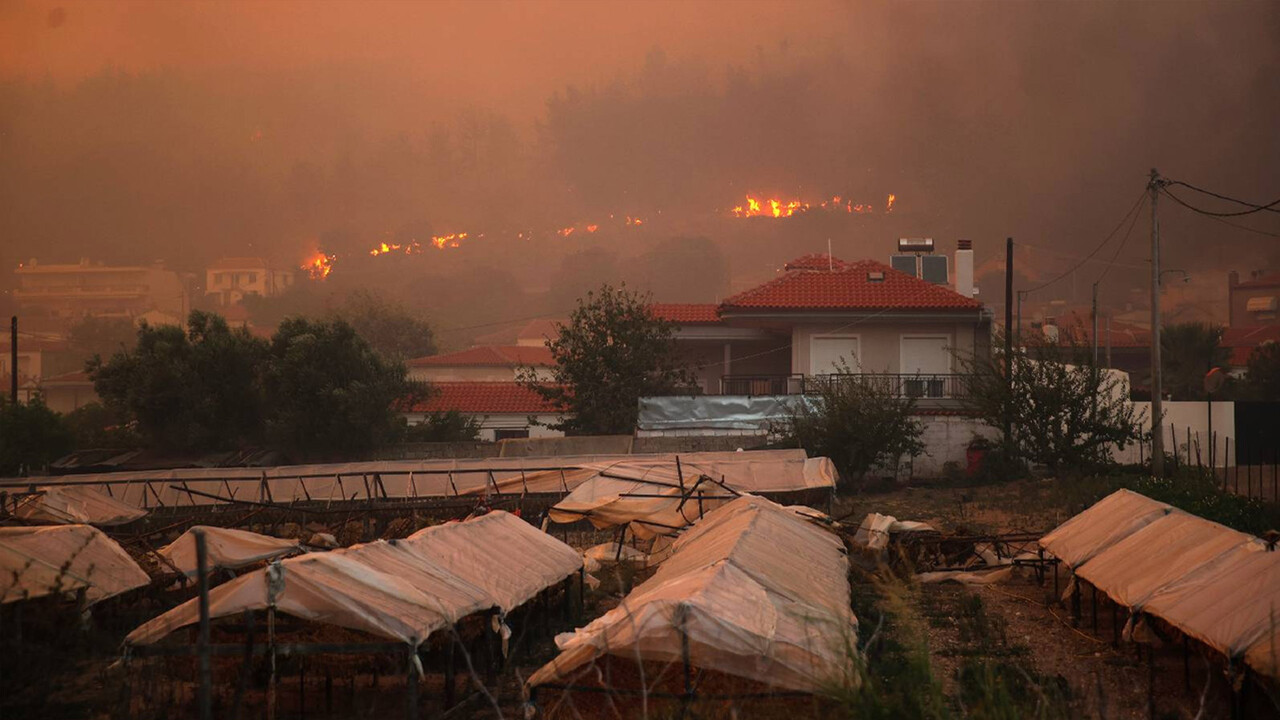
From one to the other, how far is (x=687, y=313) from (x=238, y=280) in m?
152

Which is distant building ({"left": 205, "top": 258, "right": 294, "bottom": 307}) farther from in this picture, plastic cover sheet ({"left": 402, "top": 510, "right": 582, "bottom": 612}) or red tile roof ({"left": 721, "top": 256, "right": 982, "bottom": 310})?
plastic cover sheet ({"left": 402, "top": 510, "right": 582, "bottom": 612})

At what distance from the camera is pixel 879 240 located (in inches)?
7815

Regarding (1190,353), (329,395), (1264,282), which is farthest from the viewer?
(1264,282)

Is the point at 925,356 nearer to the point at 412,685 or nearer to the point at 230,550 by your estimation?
the point at 230,550

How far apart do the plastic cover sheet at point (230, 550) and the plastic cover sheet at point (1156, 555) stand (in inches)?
436

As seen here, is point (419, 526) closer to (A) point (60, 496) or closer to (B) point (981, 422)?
(A) point (60, 496)

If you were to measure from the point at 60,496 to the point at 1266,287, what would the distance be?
335 feet

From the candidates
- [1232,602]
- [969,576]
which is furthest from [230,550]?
[1232,602]

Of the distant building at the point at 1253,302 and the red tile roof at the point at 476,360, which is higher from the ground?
the distant building at the point at 1253,302

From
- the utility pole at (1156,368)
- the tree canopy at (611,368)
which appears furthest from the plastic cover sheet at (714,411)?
the utility pole at (1156,368)

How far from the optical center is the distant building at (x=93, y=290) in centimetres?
15300

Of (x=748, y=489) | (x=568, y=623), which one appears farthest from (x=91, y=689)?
(x=748, y=489)

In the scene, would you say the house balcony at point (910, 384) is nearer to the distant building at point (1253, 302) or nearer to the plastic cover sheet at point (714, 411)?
the plastic cover sheet at point (714, 411)

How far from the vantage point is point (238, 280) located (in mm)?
183000
